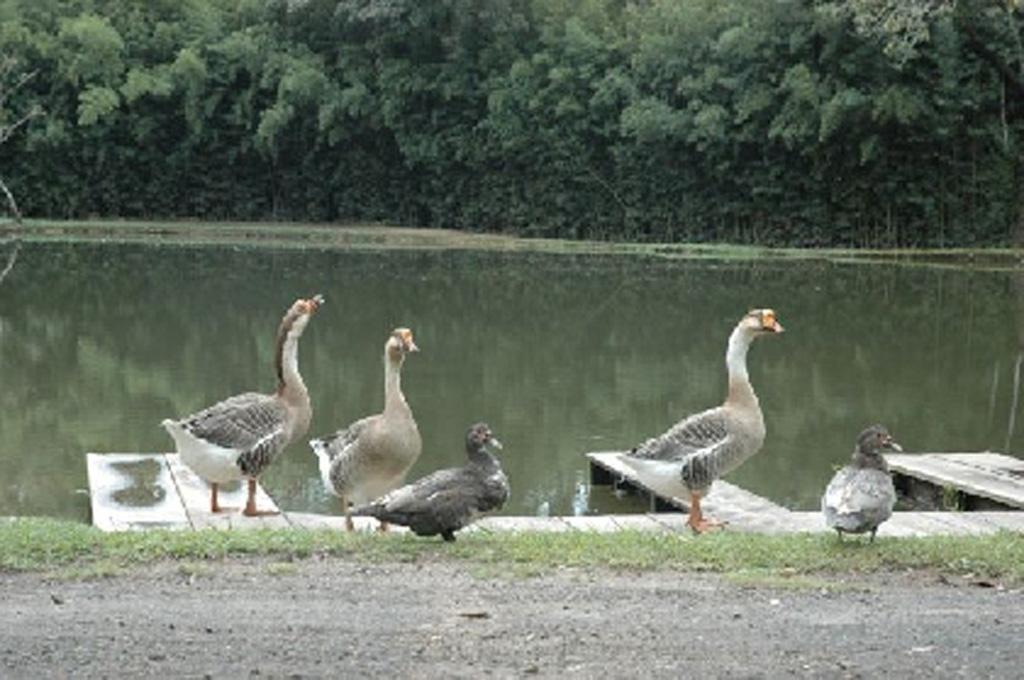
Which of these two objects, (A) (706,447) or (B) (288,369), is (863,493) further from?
(B) (288,369)

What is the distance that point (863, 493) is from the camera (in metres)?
8.55

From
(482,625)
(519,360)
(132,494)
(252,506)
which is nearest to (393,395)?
(252,506)

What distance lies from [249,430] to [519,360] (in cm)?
1089

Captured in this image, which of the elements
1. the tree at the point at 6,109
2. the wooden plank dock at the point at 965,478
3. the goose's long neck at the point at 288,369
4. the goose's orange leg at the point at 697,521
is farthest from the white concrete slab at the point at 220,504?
the tree at the point at 6,109

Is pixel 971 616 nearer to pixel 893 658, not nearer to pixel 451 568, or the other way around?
pixel 893 658

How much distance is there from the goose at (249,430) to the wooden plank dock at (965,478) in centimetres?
499

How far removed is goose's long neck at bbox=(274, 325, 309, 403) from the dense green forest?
3112cm

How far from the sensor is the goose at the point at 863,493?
27.7 ft

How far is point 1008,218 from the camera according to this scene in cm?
4588

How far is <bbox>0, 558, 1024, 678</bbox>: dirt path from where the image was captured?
607cm

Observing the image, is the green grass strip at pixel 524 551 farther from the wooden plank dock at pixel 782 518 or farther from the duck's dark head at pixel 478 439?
the wooden plank dock at pixel 782 518

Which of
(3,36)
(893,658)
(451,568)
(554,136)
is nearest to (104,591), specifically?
(451,568)

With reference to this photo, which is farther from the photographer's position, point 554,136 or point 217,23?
point 217,23

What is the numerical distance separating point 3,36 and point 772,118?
23615mm
